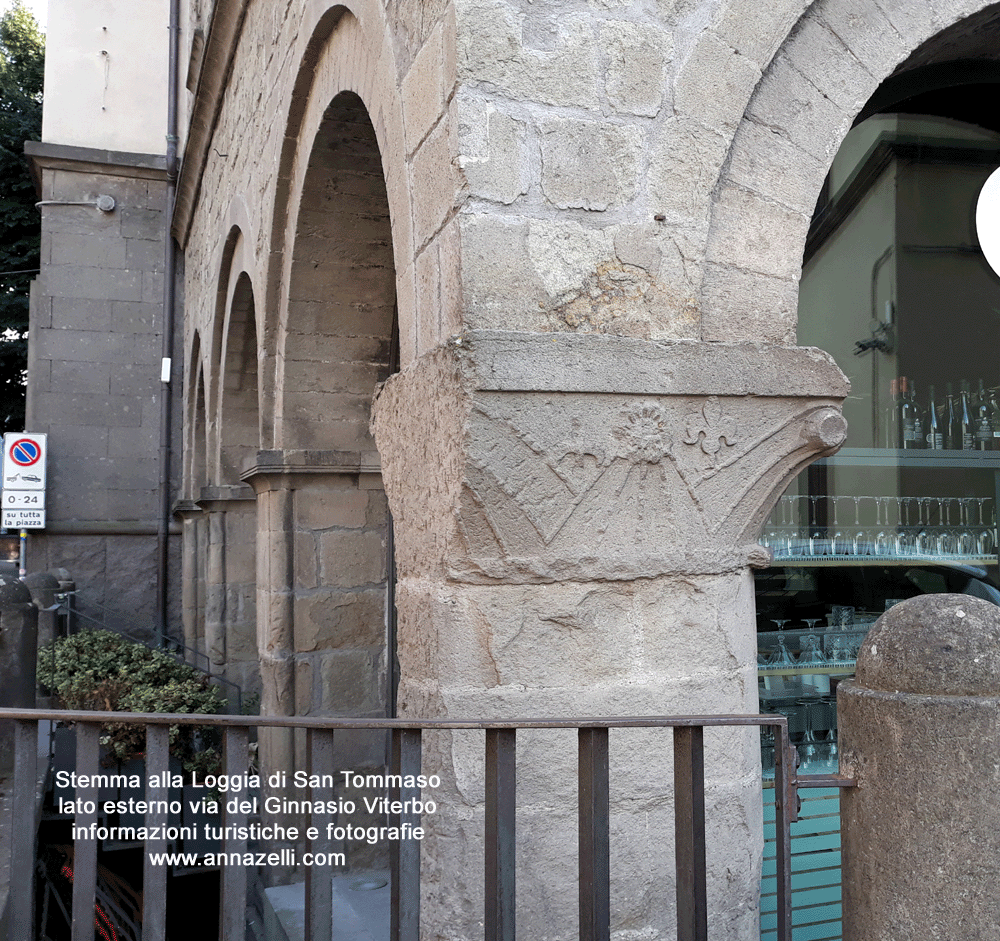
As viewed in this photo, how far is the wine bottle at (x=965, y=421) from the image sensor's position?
3791 mm

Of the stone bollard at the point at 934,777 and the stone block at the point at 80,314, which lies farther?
the stone block at the point at 80,314

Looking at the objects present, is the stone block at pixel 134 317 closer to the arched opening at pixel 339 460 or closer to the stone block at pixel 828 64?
the arched opening at pixel 339 460

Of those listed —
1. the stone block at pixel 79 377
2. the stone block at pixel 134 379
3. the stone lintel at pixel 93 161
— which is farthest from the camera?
the stone block at pixel 134 379

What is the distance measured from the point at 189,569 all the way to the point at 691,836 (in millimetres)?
8577

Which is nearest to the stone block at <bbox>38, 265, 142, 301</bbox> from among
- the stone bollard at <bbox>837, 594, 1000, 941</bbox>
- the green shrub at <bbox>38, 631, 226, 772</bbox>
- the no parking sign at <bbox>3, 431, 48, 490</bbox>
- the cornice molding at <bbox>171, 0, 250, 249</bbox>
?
the cornice molding at <bbox>171, 0, 250, 249</bbox>

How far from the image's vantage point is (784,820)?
1.52 meters

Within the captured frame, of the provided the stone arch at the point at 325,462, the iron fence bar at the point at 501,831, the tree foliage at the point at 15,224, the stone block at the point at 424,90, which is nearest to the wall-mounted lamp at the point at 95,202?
the tree foliage at the point at 15,224

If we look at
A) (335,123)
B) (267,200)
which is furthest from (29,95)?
(335,123)

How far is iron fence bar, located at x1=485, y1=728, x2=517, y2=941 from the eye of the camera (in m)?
1.47

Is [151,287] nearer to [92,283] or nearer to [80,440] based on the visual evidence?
[92,283]

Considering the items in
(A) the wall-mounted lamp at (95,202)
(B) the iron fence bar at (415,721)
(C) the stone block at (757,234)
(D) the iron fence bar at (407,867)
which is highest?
(A) the wall-mounted lamp at (95,202)

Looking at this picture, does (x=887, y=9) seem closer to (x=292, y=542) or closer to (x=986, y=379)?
(x=986, y=379)

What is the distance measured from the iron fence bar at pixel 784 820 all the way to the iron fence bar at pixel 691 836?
134mm

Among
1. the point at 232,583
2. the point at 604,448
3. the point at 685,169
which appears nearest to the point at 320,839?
the point at 604,448
